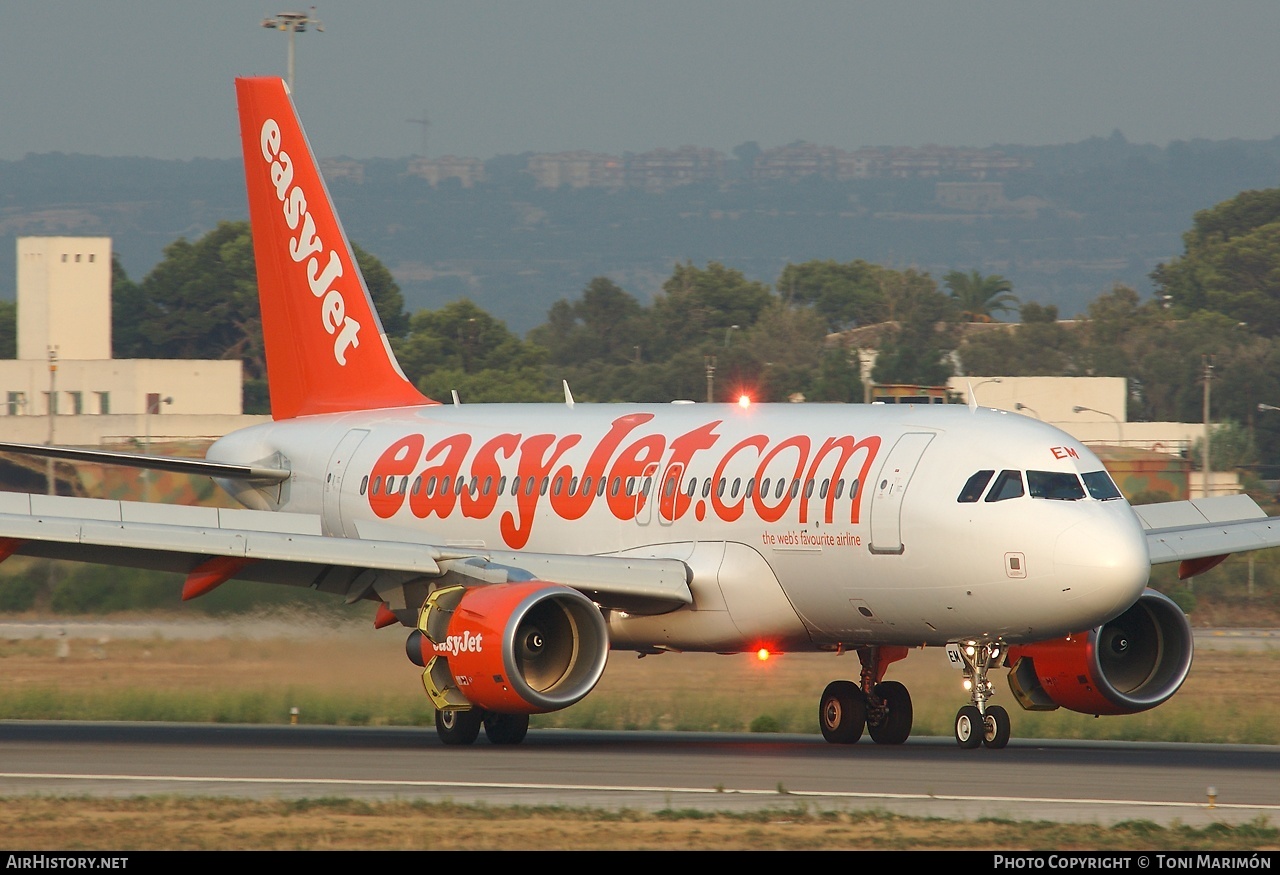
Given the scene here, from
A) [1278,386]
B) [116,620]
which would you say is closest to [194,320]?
[1278,386]

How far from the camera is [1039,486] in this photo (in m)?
24.6

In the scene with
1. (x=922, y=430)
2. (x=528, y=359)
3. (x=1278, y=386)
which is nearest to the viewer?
(x=922, y=430)

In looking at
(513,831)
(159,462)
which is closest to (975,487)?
(513,831)

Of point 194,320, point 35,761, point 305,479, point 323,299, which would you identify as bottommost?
point 35,761

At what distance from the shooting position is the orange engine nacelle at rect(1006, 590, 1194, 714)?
26766 mm

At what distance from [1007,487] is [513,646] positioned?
611 cm

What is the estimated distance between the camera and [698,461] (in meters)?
28.2

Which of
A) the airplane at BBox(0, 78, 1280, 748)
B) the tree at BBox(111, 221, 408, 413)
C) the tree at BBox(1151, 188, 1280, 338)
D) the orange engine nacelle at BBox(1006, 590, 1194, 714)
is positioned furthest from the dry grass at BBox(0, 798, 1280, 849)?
the tree at BBox(1151, 188, 1280, 338)

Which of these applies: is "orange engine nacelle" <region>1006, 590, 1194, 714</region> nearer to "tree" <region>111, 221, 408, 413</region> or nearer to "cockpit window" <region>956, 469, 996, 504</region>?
"cockpit window" <region>956, 469, 996, 504</region>

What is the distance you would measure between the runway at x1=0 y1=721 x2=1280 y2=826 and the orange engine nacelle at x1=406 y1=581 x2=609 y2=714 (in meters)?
0.75

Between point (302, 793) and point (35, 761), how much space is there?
5.21 metres

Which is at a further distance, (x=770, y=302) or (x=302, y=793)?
(x=770, y=302)

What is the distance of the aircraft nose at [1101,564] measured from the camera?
23.7 meters
